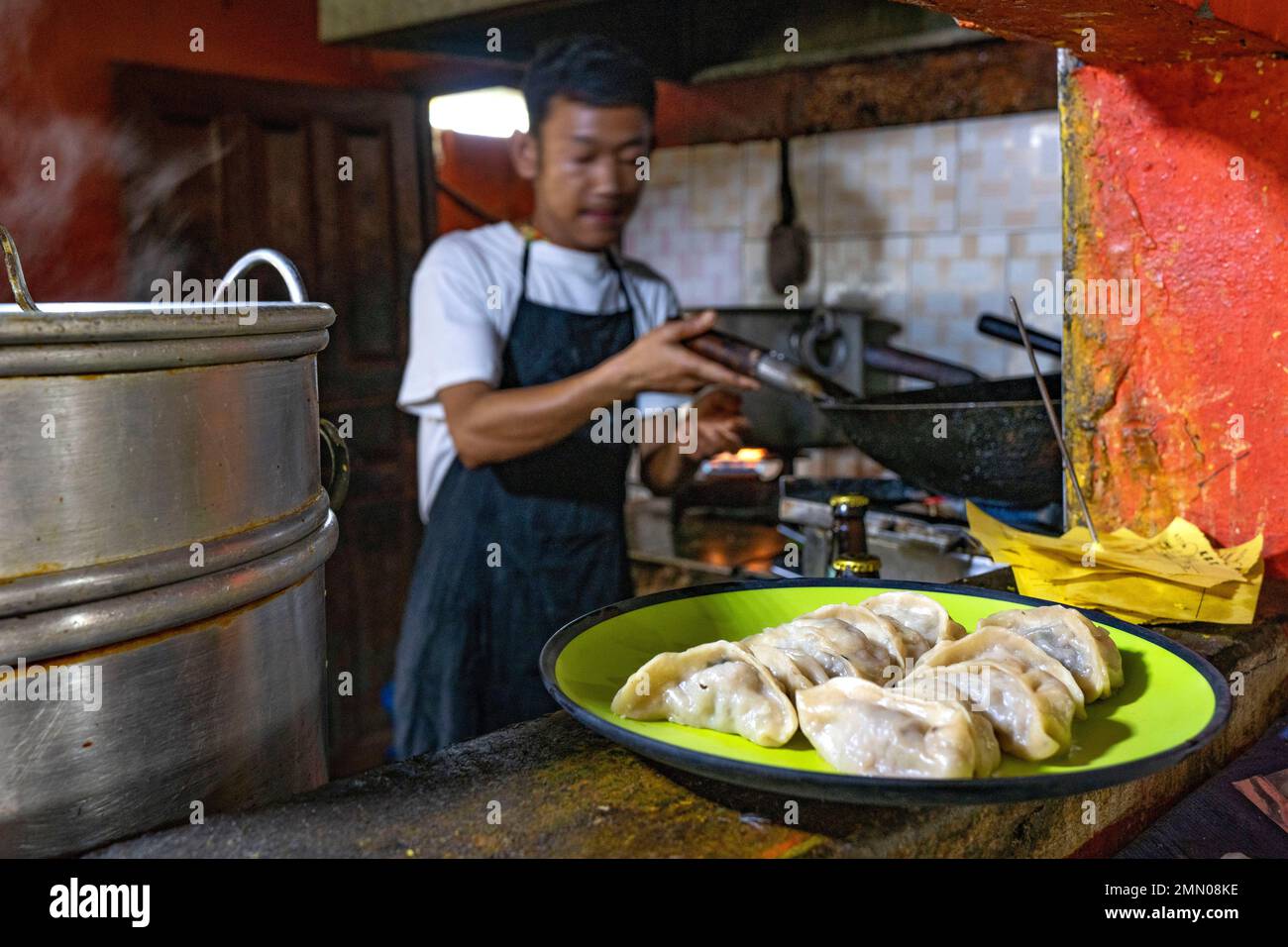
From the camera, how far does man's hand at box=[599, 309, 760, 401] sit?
2.86 meters

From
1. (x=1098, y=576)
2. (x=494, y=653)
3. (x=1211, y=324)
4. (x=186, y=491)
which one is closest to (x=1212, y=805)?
(x=1098, y=576)

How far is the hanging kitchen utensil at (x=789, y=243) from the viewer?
5.00 m

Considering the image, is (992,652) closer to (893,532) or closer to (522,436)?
(893,532)

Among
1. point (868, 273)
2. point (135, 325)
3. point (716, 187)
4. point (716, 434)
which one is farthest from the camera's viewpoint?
point (716, 187)

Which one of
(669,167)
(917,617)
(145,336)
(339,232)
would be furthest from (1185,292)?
(669,167)

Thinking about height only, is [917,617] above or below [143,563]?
below

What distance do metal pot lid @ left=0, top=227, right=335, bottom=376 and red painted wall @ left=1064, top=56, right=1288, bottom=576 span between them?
136cm

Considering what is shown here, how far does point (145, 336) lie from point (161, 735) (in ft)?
1.26

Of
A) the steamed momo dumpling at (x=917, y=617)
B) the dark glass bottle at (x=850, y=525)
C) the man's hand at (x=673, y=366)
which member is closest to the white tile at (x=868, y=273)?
the man's hand at (x=673, y=366)

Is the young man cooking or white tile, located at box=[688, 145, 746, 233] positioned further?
white tile, located at box=[688, 145, 746, 233]

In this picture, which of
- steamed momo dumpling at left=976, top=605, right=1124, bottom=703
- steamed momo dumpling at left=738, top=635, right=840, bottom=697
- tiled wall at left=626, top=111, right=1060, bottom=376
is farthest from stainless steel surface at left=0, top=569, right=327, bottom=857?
tiled wall at left=626, top=111, right=1060, bottom=376

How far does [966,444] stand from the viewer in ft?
6.92

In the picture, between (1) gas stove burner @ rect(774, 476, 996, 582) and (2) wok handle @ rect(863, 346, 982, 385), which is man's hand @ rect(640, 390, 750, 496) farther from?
(2) wok handle @ rect(863, 346, 982, 385)
